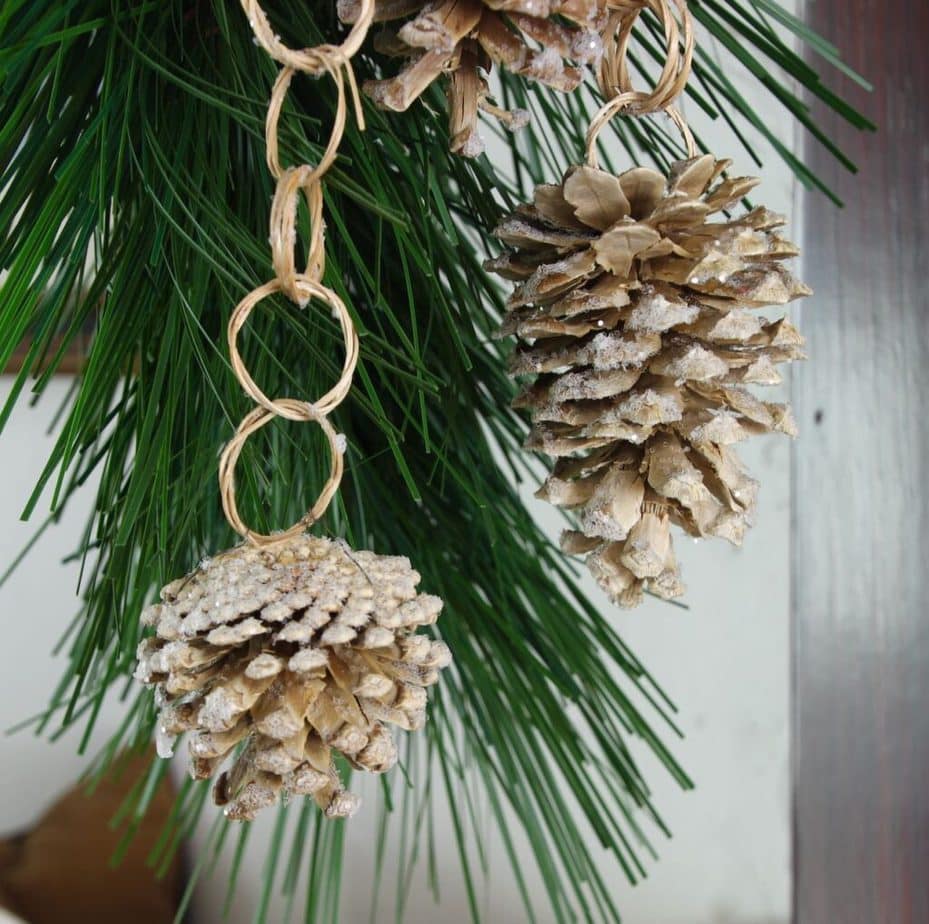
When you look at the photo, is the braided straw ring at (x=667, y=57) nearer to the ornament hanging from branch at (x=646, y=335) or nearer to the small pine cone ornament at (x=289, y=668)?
the ornament hanging from branch at (x=646, y=335)

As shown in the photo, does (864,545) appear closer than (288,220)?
No

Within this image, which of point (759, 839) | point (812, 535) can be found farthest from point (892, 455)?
point (759, 839)

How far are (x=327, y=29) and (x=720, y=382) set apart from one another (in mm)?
152

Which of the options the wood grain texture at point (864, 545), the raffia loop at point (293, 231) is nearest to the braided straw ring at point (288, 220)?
the raffia loop at point (293, 231)

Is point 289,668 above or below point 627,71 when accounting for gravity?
below

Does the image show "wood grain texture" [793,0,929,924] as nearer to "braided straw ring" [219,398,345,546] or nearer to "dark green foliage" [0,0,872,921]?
"dark green foliage" [0,0,872,921]

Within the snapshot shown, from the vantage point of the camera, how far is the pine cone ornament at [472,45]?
0.60 feet

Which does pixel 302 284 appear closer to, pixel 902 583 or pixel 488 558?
pixel 488 558

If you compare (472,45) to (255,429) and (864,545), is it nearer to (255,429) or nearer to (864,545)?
(255,429)

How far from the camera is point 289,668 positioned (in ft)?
0.63

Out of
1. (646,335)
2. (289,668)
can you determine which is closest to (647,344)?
(646,335)

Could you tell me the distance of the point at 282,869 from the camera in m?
0.92

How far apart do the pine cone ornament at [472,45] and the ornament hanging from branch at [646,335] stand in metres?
0.02

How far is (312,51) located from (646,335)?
0.09 metres
